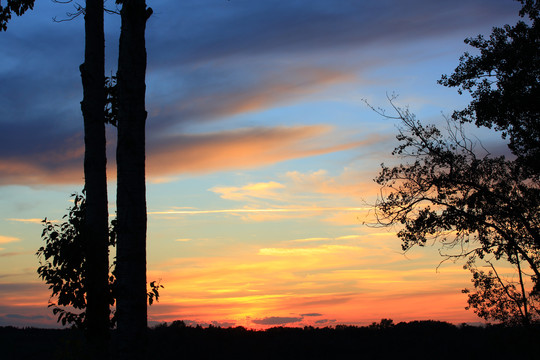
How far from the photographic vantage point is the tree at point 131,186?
7.23 metres

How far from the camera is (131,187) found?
745 centimetres

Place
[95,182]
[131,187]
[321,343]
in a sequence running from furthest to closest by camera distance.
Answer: [321,343] → [95,182] → [131,187]

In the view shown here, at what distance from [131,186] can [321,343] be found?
49.8ft

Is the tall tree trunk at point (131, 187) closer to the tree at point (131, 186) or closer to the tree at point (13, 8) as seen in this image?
the tree at point (131, 186)

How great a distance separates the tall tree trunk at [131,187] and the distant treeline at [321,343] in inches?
463

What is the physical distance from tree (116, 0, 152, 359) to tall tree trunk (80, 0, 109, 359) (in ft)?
17.6

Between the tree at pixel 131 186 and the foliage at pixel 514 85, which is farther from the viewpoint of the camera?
the foliage at pixel 514 85

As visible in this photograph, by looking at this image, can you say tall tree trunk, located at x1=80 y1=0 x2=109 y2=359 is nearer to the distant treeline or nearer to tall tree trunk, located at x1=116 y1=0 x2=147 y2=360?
tall tree trunk, located at x1=116 y1=0 x2=147 y2=360

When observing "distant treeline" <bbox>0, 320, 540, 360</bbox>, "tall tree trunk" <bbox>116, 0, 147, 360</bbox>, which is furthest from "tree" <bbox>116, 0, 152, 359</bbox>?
"distant treeline" <bbox>0, 320, 540, 360</bbox>

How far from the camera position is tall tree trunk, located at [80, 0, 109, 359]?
481 inches

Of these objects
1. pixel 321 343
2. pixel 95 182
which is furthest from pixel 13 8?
pixel 321 343

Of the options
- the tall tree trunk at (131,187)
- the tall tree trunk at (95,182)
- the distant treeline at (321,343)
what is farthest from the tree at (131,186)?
the distant treeline at (321,343)

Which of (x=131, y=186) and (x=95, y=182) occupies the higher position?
(x=95, y=182)

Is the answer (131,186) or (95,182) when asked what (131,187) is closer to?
(131,186)
